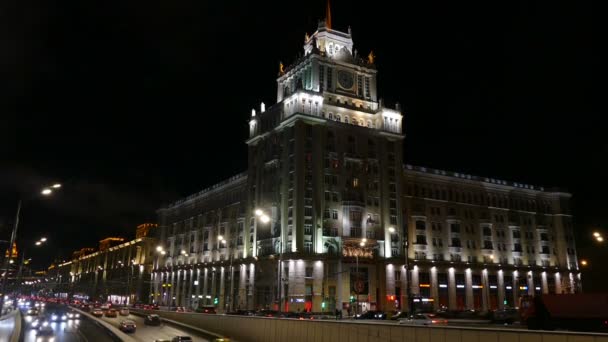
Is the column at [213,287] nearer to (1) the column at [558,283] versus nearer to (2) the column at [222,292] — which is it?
(2) the column at [222,292]

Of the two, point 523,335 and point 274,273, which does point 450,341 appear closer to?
point 523,335

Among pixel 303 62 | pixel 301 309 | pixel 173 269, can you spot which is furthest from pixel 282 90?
pixel 173 269

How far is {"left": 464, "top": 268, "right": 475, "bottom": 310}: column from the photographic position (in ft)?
346

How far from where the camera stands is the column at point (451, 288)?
103169 mm

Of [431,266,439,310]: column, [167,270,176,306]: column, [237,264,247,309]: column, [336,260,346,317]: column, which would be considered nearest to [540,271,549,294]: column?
→ [431,266,439,310]: column

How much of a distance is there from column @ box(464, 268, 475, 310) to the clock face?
46.0 m

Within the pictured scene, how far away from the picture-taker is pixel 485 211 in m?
116

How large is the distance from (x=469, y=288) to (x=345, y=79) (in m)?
50.6

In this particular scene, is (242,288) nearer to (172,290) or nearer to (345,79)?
(172,290)

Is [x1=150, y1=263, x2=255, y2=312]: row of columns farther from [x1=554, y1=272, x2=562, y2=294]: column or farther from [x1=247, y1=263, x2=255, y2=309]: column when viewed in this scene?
[x1=554, y1=272, x2=562, y2=294]: column

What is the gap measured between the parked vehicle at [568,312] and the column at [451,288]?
5903 cm

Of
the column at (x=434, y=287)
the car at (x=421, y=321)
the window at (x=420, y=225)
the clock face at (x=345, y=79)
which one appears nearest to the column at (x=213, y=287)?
the window at (x=420, y=225)

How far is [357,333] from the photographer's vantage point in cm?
2583

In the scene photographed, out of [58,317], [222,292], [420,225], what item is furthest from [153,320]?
[420,225]
